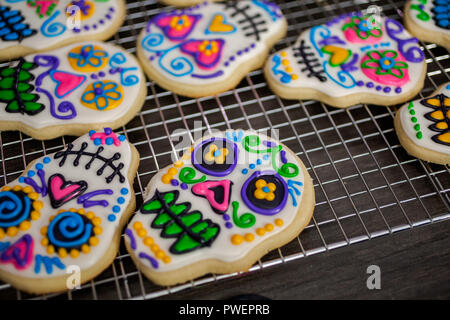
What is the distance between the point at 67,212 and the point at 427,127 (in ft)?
3.82

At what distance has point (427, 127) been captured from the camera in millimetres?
1513

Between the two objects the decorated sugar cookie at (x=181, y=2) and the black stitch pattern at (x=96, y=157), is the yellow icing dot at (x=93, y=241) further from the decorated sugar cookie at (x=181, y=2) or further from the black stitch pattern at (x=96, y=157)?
the decorated sugar cookie at (x=181, y=2)

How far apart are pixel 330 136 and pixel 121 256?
796mm

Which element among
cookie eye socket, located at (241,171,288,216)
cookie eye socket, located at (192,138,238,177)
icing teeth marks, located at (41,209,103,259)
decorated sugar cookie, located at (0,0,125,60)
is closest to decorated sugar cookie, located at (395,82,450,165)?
cookie eye socket, located at (241,171,288,216)

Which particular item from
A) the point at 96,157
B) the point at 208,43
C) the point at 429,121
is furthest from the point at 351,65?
the point at 96,157

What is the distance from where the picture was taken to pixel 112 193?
1375 mm

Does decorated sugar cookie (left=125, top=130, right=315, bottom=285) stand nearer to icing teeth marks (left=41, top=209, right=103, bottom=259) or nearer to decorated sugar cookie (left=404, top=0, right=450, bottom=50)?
icing teeth marks (left=41, top=209, right=103, bottom=259)

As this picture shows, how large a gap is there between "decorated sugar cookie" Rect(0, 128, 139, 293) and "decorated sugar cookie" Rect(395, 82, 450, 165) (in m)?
0.89

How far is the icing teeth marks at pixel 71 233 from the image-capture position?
4.16ft

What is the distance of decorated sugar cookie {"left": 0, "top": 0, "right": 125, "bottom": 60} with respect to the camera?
1.74 meters

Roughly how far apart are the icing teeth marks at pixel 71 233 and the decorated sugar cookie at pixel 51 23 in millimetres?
768

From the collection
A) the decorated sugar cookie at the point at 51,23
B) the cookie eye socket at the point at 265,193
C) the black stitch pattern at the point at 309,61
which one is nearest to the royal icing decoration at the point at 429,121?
the black stitch pattern at the point at 309,61
